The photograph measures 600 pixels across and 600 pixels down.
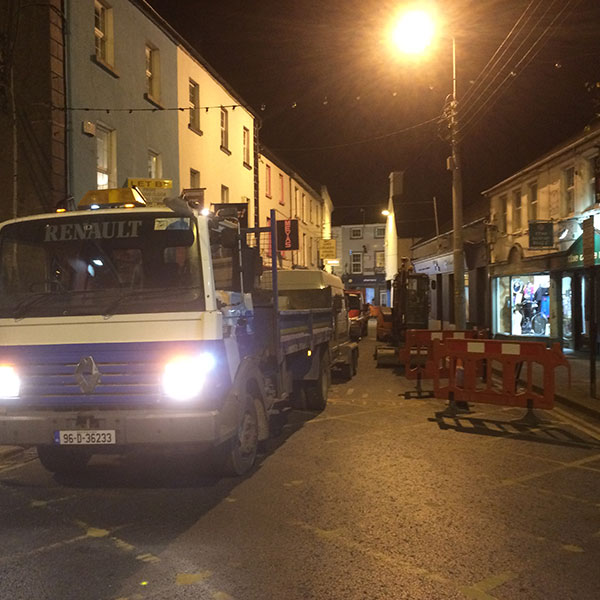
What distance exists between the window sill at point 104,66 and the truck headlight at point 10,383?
11.2 m

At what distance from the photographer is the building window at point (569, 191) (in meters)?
18.6

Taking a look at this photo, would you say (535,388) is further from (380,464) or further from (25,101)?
(25,101)

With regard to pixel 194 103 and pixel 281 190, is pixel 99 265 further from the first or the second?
pixel 281 190

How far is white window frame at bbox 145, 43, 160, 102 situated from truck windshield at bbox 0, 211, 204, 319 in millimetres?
12857

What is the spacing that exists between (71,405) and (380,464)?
329 cm

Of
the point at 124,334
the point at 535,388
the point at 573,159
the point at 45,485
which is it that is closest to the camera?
the point at 124,334

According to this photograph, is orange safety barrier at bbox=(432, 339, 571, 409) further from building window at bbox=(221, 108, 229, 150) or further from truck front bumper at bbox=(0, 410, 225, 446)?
building window at bbox=(221, 108, 229, 150)

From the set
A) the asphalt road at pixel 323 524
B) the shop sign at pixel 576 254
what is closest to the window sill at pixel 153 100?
the asphalt road at pixel 323 524

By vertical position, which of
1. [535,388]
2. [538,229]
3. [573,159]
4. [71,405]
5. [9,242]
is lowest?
[535,388]

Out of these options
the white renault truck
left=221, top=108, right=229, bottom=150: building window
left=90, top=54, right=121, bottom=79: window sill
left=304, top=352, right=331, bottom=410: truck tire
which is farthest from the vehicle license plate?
left=221, top=108, right=229, bottom=150: building window

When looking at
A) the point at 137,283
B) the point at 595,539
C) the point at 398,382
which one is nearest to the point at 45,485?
the point at 137,283

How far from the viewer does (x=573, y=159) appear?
18250 mm

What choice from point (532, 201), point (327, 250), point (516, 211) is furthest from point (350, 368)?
point (327, 250)

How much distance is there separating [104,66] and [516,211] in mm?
15489
